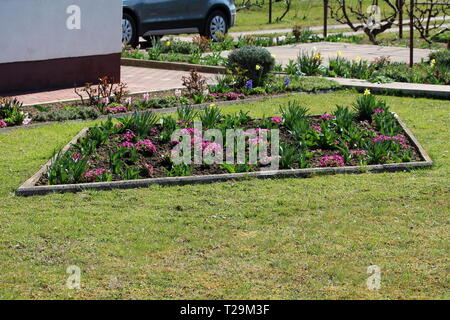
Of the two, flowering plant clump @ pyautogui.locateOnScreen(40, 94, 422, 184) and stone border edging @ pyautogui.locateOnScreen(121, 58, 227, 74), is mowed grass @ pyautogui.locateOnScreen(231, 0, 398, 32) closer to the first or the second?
stone border edging @ pyautogui.locateOnScreen(121, 58, 227, 74)

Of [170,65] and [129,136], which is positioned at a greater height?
[170,65]

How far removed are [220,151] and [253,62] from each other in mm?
5100

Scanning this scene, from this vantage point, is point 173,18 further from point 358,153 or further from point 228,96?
point 358,153

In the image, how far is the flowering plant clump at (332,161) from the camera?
9180mm

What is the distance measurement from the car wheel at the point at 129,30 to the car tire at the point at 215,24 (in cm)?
225

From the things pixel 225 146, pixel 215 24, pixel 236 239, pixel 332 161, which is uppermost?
pixel 215 24

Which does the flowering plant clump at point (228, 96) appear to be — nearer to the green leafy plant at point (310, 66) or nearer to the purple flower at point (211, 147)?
the green leafy plant at point (310, 66)

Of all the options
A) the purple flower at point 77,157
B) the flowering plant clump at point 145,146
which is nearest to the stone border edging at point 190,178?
the purple flower at point 77,157

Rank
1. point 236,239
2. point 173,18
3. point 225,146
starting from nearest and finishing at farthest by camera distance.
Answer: point 236,239 → point 225,146 → point 173,18

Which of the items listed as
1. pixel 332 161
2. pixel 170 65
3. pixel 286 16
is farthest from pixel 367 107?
pixel 286 16

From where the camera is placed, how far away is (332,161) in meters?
9.22

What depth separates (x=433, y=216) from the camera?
7660 mm

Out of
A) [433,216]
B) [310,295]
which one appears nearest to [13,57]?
[433,216]
